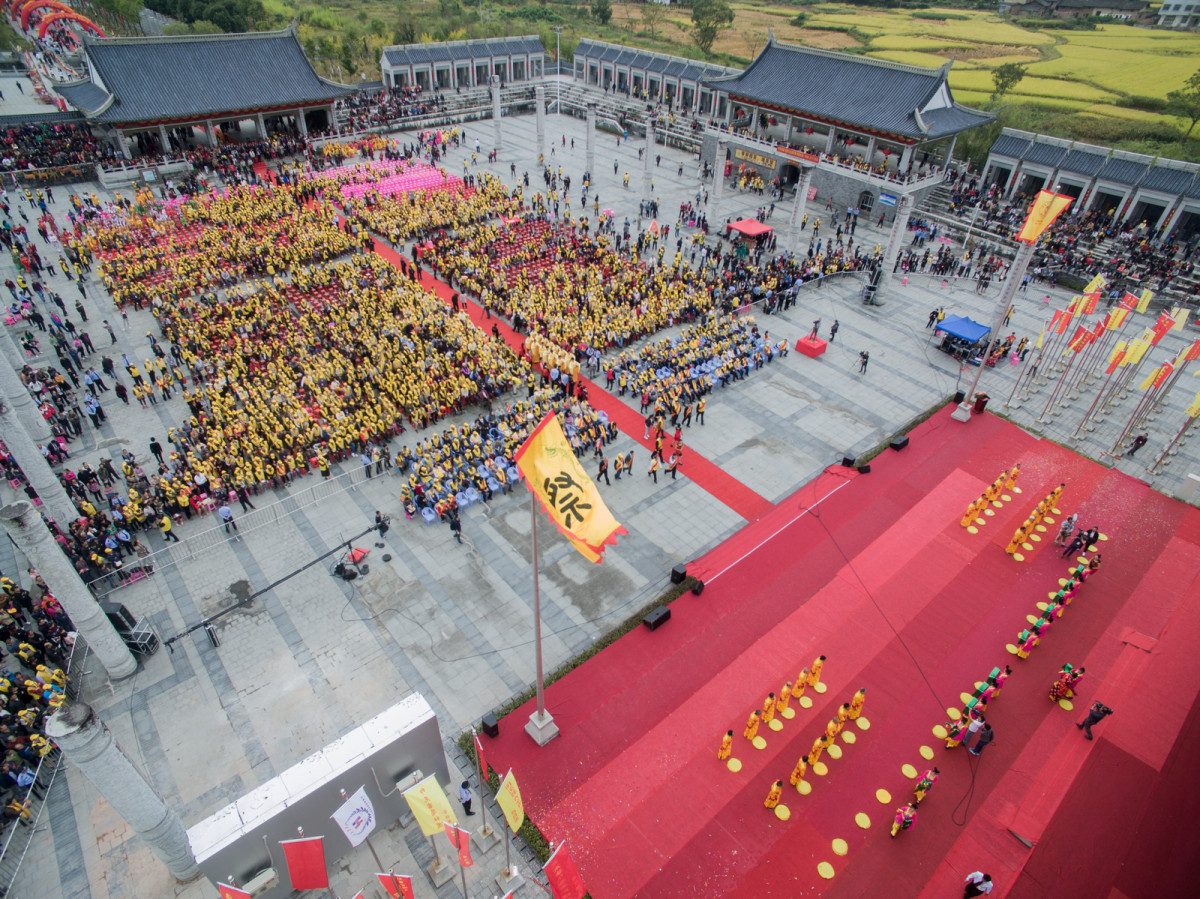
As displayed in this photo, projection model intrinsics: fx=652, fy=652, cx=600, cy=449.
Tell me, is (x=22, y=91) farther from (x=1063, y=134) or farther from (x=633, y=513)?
(x=1063, y=134)

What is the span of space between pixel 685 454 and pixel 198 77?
52720 millimetres

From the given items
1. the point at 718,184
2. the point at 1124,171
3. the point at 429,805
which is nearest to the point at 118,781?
the point at 429,805

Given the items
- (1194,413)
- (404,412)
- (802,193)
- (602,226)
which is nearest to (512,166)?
(602,226)

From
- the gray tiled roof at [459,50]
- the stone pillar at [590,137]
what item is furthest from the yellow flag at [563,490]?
the gray tiled roof at [459,50]

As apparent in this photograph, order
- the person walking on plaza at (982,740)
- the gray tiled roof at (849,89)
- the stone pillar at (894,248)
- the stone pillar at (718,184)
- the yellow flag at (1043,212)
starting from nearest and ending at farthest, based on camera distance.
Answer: the person walking on plaza at (982,740)
the yellow flag at (1043,212)
the stone pillar at (894,248)
the gray tiled roof at (849,89)
the stone pillar at (718,184)

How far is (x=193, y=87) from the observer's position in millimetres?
51438

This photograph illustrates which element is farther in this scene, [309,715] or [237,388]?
[237,388]

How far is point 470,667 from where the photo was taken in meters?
18.8

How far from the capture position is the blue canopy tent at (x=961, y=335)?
32719 mm

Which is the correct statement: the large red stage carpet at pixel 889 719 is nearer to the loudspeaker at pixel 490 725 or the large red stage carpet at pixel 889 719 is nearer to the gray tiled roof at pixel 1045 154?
the loudspeaker at pixel 490 725

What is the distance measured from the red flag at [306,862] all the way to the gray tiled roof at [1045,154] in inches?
2304

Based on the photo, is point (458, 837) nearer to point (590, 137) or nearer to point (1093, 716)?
point (1093, 716)

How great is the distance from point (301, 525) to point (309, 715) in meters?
7.81

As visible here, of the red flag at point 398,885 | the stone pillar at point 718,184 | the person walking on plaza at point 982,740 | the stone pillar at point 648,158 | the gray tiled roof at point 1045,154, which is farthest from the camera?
the stone pillar at point 648,158
